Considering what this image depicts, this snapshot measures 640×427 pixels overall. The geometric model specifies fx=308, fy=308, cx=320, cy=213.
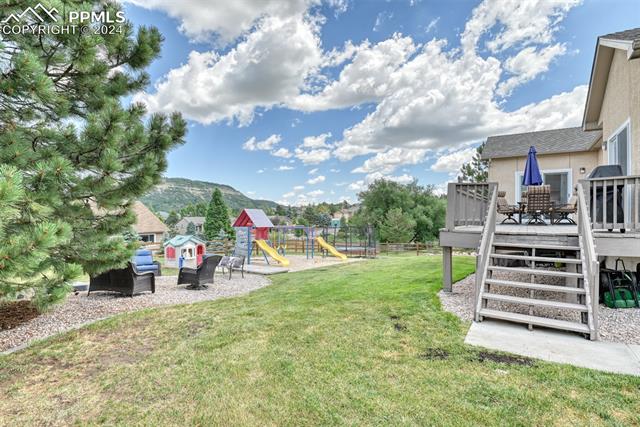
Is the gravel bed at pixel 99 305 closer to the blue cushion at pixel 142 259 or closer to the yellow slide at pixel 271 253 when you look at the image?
the blue cushion at pixel 142 259

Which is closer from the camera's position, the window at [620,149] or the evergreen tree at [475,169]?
the window at [620,149]

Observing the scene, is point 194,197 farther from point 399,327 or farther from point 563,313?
point 563,313

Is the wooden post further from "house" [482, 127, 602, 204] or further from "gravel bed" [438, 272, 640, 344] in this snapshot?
"house" [482, 127, 602, 204]

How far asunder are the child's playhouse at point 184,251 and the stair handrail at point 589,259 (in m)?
14.9

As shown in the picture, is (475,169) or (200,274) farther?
(475,169)

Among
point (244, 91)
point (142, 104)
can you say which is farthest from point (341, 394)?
point (244, 91)

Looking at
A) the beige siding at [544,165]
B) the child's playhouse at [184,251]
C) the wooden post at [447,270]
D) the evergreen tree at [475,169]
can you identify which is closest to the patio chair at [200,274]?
the wooden post at [447,270]

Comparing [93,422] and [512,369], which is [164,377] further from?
[512,369]

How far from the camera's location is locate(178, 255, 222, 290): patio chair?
8906 millimetres

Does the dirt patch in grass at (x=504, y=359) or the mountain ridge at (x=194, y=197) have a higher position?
the mountain ridge at (x=194, y=197)

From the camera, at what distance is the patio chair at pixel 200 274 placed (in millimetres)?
8906

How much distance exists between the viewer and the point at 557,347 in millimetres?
3750

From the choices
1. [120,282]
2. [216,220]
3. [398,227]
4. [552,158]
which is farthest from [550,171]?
[216,220]

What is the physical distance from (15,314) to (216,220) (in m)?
30.3
